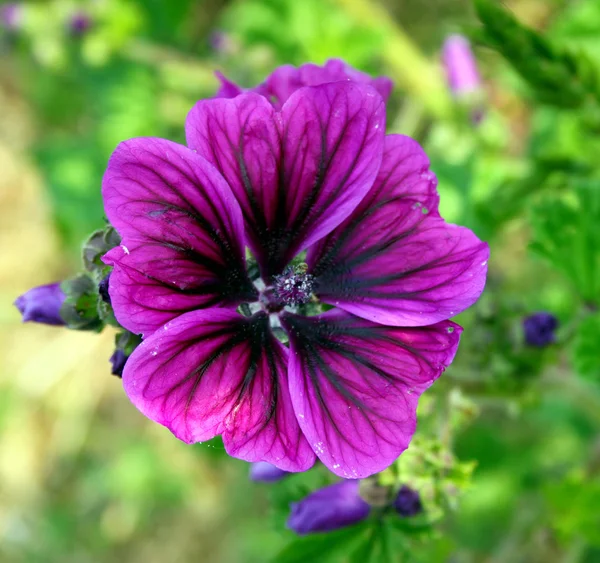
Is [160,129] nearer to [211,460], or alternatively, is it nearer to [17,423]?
[211,460]

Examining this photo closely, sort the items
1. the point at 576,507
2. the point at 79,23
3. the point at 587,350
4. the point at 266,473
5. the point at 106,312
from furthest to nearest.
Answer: the point at 79,23 → the point at 576,507 → the point at 587,350 → the point at 266,473 → the point at 106,312

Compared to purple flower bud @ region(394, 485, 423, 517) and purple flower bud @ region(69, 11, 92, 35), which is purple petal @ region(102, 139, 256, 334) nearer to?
purple flower bud @ region(394, 485, 423, 517)

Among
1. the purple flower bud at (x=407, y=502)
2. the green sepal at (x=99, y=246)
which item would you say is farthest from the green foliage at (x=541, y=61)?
the purple flower bud at (x=407, y=502)

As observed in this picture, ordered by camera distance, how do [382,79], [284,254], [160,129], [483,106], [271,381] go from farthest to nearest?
1. [160,129]
2. [483,106]
3. [382,79]
4. [284,254]
5. [271,381]

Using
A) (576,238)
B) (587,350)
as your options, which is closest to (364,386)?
(587,350)

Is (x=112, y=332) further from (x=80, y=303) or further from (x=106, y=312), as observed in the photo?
(x=106, y=312)

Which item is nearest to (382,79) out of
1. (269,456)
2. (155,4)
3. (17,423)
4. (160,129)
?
(269,456)
